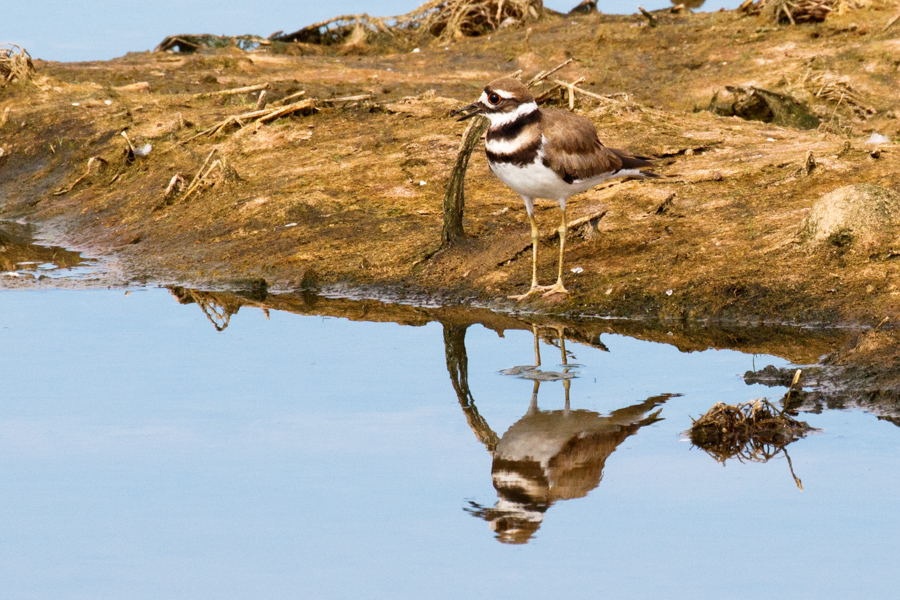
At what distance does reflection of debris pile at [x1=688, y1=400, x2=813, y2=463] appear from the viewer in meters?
6.21

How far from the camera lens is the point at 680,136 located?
1301 centimetres

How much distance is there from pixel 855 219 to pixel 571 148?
241 centimetres

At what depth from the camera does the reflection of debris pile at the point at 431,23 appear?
23078 mm

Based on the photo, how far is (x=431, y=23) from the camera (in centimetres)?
2355

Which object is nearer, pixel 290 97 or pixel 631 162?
pixel 631 162

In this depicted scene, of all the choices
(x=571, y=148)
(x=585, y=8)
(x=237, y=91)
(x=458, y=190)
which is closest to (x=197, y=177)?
(x=237, y=91)

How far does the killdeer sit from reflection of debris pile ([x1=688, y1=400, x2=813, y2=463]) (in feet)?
9.64

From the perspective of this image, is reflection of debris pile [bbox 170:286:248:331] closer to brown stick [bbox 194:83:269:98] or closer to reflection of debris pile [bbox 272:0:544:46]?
brown stick [bbox 194:83:269:98]

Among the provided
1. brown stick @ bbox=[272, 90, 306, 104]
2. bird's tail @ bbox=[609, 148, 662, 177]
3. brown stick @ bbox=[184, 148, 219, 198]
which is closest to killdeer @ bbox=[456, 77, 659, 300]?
bird's tail @ bbox=[609, 148, 662, 177]

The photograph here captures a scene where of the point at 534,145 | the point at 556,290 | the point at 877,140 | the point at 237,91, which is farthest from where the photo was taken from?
the point at 237,91

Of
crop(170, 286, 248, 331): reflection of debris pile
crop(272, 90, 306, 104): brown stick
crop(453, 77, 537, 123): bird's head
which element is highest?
crop(453, 77, 537, 123): bird's head

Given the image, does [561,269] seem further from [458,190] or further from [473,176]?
[473,176]

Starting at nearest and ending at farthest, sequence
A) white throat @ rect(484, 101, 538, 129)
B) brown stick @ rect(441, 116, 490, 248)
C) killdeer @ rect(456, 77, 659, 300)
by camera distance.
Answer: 1. killdeer @ rect(456, 77, 659, 300)
2. white throat @ rect(484, 101, 538, 129)
3. brown stick @ rect(441, 116, 490, 248)

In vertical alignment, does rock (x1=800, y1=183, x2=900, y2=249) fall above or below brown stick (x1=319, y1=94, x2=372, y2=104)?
below
